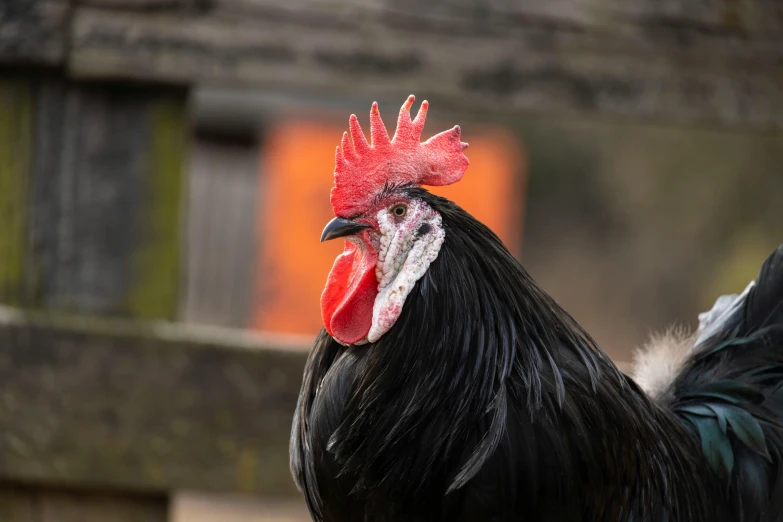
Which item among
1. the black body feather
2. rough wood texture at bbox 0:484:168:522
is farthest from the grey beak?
rough wood texture at bbox 0:484:168:522

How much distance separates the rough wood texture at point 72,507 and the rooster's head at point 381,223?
1.43 m

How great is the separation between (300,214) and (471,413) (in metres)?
7.09

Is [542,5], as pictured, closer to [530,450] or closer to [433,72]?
[433,72]

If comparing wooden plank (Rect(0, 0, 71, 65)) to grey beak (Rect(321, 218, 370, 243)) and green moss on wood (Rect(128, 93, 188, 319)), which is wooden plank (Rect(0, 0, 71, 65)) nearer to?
green moss on wood (Rect(128, 93, 188, 319))

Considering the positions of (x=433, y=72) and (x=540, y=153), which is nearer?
(x=433, y=72)

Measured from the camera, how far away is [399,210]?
7.48ft

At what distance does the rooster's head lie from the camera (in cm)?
225

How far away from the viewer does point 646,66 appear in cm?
325

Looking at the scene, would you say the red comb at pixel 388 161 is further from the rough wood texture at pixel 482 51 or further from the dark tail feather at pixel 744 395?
the dark tail feather at pixel 744 395

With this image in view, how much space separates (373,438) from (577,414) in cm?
52

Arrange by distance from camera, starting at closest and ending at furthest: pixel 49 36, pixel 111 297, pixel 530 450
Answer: pixel 530 450 → pixel 49 36 → pixel 111 297

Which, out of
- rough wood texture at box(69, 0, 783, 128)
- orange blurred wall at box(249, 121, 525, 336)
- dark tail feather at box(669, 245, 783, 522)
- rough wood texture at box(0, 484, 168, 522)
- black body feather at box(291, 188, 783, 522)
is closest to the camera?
black body feather at box(291, 188, 783, 522)

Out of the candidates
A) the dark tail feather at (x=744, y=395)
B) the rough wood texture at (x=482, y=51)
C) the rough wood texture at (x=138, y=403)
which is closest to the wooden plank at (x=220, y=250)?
the rough wood texture at (x=138, y=403)

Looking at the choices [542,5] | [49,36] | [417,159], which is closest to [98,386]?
[49,36]
